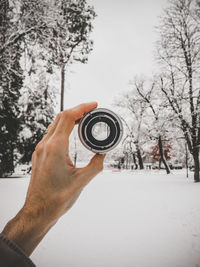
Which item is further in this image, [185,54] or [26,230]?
[185,54]

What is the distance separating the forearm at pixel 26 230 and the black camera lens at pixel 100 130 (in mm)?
670

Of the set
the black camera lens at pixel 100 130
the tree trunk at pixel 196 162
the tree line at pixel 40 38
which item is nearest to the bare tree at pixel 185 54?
the tree trunk at pixel 196 162

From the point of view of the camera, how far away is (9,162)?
17922 millimetres

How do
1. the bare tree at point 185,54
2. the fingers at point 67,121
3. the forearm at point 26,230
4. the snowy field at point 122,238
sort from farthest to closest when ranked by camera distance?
the bare tree at point 185,54 → the snowy field at point 122,238 → the fingers at point 67,121 → the forearm at point 26,230

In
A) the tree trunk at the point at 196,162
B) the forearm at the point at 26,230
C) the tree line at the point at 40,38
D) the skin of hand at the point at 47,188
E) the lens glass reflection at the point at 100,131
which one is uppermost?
the tree line at the point at 40,38

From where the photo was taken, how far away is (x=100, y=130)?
1735mm

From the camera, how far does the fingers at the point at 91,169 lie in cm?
135

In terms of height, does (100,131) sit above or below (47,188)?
above

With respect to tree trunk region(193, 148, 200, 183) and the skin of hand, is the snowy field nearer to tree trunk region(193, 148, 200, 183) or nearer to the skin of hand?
the skin of hand

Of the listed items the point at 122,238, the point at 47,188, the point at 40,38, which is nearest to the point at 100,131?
the point at 47,188

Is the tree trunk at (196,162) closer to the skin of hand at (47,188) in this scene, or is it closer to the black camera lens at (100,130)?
the black camera lens at (100,130)

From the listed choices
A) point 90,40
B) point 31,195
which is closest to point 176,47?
point 90,40

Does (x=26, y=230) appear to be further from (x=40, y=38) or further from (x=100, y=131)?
(x=40, y=38)

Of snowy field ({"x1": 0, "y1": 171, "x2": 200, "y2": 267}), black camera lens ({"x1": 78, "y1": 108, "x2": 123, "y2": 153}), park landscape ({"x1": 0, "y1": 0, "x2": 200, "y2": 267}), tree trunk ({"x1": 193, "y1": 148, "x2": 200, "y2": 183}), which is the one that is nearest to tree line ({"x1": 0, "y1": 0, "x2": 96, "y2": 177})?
park landscape ({"x1": 0, "y1": 0, "x2": 200, "y2": 267})
